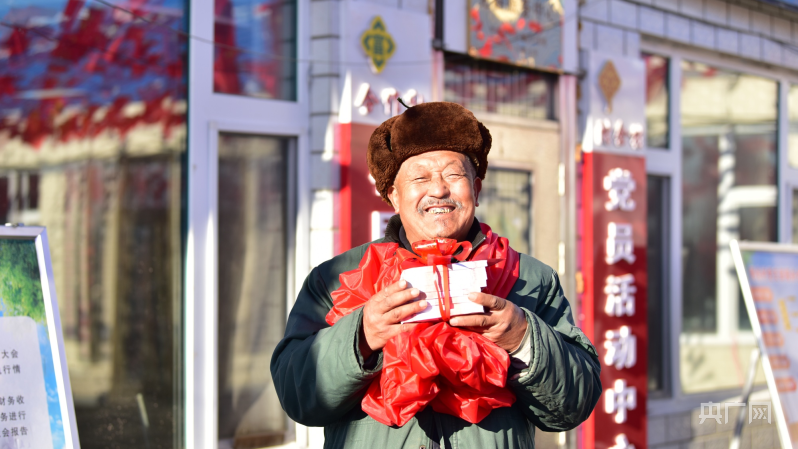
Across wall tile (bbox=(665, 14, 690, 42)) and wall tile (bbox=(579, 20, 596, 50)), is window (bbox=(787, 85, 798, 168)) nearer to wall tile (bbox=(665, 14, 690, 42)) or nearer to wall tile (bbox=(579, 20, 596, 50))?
wall tile (bbox=(665, 14, 690, 42))

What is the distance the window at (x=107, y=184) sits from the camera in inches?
124

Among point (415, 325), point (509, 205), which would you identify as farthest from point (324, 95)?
point (415, 325)

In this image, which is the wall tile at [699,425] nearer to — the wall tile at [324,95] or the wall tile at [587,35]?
the wall tile at [587,35]

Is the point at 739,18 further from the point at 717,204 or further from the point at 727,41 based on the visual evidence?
the point at 717,204

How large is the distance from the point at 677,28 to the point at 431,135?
4.52 m

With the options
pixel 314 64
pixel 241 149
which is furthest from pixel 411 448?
pixel 314 64

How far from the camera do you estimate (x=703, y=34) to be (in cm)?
586

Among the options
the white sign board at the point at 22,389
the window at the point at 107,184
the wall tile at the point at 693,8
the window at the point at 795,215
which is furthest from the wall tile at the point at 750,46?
the white sign board at the point at 22,389

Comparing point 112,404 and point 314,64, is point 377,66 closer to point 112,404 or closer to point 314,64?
point 314,64

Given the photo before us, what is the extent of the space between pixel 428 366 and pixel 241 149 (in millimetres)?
2542

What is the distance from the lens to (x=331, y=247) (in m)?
3.83

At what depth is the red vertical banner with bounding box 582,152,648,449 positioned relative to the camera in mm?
4934

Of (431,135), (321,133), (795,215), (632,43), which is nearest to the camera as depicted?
(431,135)

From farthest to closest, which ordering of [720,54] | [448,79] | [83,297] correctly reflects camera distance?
1. [720,54]
2. [448,79]
3. [83,297]
